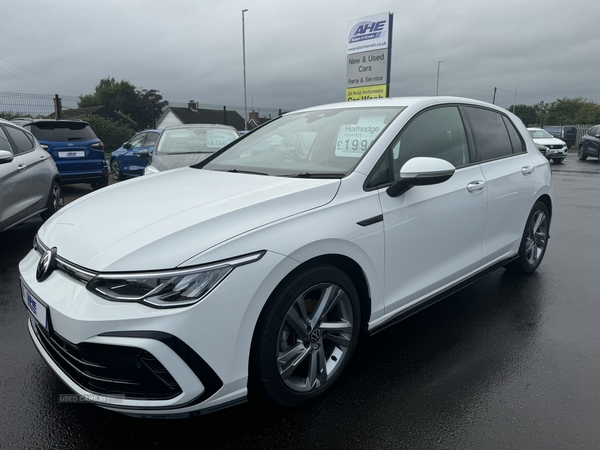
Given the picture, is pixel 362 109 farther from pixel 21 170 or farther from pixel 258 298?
pixel 21 170

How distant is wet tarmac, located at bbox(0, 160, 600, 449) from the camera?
2.29 meters

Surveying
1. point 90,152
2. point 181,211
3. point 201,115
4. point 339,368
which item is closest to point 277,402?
point 339,368

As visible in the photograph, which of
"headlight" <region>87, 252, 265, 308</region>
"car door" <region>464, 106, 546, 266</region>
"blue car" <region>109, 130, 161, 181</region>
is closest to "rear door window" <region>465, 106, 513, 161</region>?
"car door" <region>464, 106, 546, 266</region>

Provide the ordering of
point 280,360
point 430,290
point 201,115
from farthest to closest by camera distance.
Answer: point 201,115
point 430,290
point 280,360

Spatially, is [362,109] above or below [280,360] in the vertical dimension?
above

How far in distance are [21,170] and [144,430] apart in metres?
4.77

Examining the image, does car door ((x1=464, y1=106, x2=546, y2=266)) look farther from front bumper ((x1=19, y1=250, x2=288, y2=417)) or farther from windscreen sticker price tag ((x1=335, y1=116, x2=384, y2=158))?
front bumper ((x1=19, y1=250, x2=288, y2=417))

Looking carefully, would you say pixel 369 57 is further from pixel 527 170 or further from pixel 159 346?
pixel 159 346

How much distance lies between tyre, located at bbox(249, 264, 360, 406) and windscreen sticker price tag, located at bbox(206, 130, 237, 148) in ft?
20.9

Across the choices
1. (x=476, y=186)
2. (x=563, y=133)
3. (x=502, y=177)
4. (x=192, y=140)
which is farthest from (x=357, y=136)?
(x=563, y=133)

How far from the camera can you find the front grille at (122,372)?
191 cm

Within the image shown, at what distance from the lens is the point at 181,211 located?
7.72 ft

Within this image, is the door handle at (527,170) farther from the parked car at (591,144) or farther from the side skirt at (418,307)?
the parked car at (591,144)

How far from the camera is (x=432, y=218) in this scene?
300 centimetres
